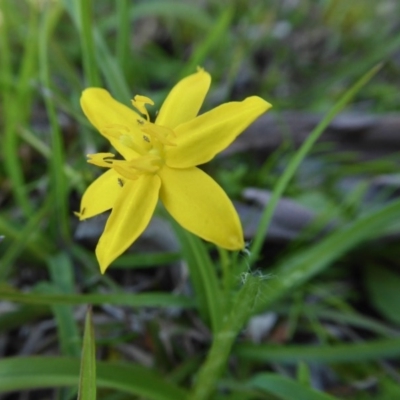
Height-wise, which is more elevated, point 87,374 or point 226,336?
point 87,374

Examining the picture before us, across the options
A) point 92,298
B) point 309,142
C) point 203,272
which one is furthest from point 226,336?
point 309,142

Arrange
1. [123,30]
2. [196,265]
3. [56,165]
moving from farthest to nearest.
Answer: [123,30]
[56,165]
[196,265]

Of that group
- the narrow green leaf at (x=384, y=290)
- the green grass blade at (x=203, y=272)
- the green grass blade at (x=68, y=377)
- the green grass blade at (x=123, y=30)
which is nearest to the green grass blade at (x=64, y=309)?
the green grass blade at (x=68, y=377)

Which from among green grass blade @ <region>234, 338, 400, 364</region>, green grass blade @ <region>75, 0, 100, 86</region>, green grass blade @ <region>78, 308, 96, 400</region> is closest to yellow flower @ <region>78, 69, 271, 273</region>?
green grass blade @ <region>78, 308, 96, 400</region>

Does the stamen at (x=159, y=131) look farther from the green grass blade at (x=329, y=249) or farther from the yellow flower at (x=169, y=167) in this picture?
the green grass blade at (x=329, y=249)

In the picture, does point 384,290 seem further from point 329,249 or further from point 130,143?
point 130,143

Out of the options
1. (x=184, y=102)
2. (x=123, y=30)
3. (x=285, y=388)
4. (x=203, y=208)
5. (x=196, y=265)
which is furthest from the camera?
(x=123, y=30)

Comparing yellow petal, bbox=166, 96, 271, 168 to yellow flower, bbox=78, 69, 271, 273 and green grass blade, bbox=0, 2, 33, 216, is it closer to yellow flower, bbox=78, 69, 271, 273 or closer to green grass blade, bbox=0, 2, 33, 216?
yellow flower, bbox=78, 69, 271, 273

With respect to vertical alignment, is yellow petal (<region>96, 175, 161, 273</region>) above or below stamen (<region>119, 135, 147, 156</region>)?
below
